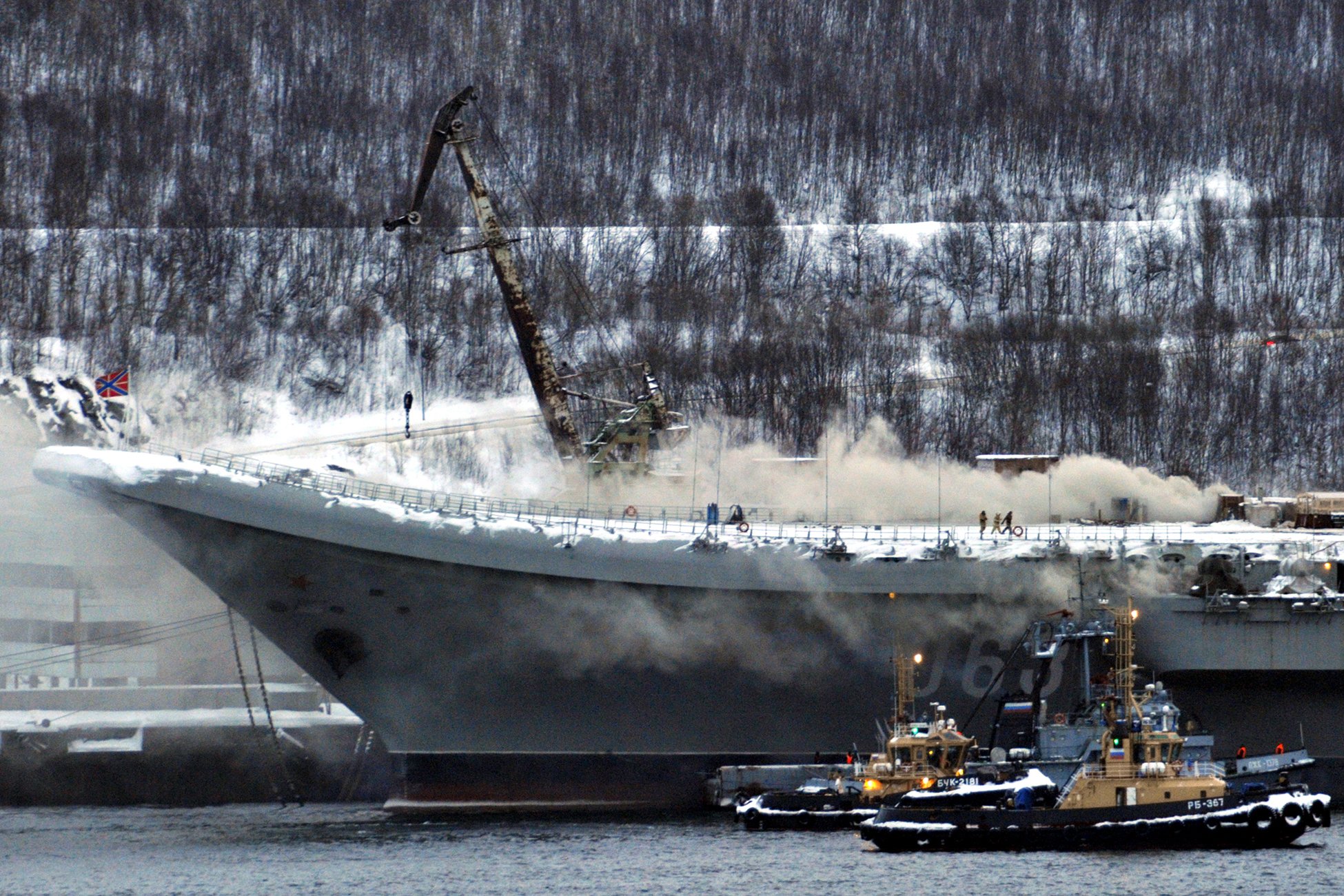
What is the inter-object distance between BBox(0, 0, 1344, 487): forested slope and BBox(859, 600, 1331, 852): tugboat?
98.2 ft

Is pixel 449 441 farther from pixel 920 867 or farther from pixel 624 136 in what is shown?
pixel 920 867

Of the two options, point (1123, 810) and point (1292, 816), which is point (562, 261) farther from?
point (1292, 816)

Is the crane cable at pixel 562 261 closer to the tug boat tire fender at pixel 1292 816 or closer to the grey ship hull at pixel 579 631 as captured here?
the grey ship hull at pixel 579 631

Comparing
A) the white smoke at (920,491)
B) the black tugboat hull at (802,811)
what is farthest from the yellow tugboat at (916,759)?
the white smoke at (920,491)

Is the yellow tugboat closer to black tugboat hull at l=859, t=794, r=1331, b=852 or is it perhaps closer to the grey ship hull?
black tugboat hull at l=859, t=794, r=1331, b=852

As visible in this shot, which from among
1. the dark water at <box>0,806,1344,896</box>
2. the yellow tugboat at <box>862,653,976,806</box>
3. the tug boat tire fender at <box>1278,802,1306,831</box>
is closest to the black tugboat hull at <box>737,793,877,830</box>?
the dark water at <box>0,806,1344,896</box>

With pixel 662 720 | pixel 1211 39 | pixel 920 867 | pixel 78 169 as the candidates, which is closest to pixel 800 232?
pixel 1211 39

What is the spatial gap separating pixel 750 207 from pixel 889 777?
4333 cm

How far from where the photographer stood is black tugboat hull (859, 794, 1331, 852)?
3472 cm

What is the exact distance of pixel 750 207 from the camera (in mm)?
78750

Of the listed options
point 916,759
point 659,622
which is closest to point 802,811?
point 916,759

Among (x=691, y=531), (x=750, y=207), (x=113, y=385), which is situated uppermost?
(x=750, y=207)

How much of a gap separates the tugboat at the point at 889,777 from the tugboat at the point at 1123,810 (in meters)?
0.97

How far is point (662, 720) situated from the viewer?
41844 millimetres
